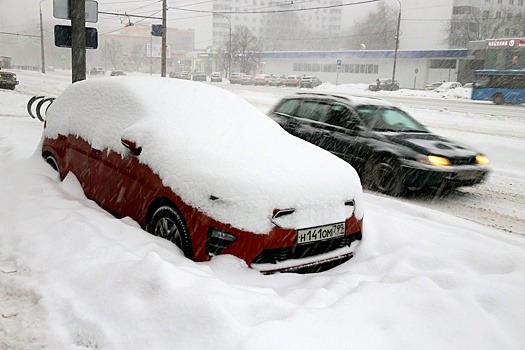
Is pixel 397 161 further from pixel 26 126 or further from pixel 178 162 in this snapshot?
pixel 26 126

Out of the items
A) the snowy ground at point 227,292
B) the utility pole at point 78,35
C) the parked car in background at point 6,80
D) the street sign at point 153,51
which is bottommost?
the snowy ground at point 227,292

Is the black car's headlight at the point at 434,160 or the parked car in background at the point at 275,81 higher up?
the parked car in background at the point at 275,81

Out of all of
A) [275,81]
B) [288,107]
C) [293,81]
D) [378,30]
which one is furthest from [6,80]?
[378,30]

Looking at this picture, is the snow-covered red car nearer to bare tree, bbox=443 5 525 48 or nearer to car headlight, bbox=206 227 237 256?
car headlight, bbox=206 227 237 256

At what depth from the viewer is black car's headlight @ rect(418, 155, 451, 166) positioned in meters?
6.86

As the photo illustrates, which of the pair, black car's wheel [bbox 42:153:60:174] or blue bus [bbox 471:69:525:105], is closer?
black car's wheel [bbox 42:153:60:174]

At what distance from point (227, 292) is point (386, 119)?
5689mm

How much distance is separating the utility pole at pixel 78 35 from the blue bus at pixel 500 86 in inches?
1094

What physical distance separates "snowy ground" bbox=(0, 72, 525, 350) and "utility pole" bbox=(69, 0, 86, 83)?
4505mm

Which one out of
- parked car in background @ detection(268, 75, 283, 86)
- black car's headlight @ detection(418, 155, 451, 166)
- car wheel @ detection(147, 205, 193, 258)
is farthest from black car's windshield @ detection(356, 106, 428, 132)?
parked car in background @ detection(268, 75, 283, 86)

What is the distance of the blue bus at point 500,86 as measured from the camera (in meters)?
29.2

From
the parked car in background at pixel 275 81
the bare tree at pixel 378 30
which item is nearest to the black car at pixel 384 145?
the parked car in background at pixel 275 81

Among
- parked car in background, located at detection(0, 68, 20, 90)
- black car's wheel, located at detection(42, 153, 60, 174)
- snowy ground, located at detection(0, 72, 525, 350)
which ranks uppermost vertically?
parked car in background, located at detection(0, 68, 20, 90)

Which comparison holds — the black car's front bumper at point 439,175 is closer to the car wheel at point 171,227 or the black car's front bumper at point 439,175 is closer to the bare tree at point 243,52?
the car wheel at point 171,227
